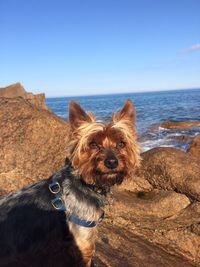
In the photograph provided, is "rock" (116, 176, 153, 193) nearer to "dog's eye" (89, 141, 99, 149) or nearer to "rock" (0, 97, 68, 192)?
"rock" (0, 97, 68, 192)

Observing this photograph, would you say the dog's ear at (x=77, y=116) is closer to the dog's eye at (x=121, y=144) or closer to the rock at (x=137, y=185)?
the dog's eye at (x=121, y=144)

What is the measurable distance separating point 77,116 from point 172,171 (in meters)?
6.00

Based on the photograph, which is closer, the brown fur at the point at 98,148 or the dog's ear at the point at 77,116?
the brown fur at the point at 98,148

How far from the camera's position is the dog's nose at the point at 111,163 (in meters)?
5.80

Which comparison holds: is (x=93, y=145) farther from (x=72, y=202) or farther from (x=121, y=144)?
(x=72, y=202)

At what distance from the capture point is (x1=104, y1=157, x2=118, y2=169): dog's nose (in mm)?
5801

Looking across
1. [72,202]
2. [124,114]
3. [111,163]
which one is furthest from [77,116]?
[72,202]

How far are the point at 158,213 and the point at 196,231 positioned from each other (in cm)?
119

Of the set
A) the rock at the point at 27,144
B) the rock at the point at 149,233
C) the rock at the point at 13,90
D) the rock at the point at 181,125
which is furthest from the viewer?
the rock at the point at 13,90

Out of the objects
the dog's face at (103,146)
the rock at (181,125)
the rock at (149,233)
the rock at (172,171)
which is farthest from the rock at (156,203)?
the rock at (181,125)

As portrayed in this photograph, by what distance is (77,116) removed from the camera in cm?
608

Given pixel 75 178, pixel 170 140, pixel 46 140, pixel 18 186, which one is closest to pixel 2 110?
pixel 46 140

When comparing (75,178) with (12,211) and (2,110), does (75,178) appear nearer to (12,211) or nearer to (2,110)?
(12,211)

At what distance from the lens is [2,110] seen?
10500 mm
